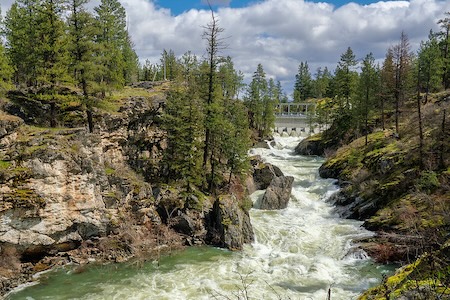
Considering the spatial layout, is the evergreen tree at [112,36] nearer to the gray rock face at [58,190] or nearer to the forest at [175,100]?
the forest at [175,100]

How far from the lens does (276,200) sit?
116 feet

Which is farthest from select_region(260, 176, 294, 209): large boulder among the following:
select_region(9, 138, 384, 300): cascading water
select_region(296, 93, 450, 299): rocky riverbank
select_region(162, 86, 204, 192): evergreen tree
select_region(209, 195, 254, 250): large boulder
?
select_region(162, 86, 204, 192): evergreen tree

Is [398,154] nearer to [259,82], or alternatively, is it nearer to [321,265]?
[321,265]

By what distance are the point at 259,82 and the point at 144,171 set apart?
163ft

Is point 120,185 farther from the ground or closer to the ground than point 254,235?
farther from the ground

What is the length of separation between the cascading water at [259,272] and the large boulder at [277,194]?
11.2ft

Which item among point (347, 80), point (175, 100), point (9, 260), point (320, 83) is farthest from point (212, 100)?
point (320, 83)

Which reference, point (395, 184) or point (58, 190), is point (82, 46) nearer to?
point (58, 190)

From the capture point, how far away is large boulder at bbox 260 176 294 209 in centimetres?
3520

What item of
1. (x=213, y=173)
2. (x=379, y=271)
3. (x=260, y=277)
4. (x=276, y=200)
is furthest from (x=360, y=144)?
(x=260, y=277)

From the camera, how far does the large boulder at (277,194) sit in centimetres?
3520

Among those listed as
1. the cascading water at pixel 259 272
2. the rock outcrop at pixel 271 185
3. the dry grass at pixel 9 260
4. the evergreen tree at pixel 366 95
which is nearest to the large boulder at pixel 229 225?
the cascading water at pixel 259 272

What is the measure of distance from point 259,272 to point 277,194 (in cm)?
1451

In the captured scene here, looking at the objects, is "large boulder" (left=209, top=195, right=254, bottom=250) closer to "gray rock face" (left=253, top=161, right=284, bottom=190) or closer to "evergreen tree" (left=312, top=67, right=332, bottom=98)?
"gray rock face" (left=253, top=161, right=284, bottom=190)
